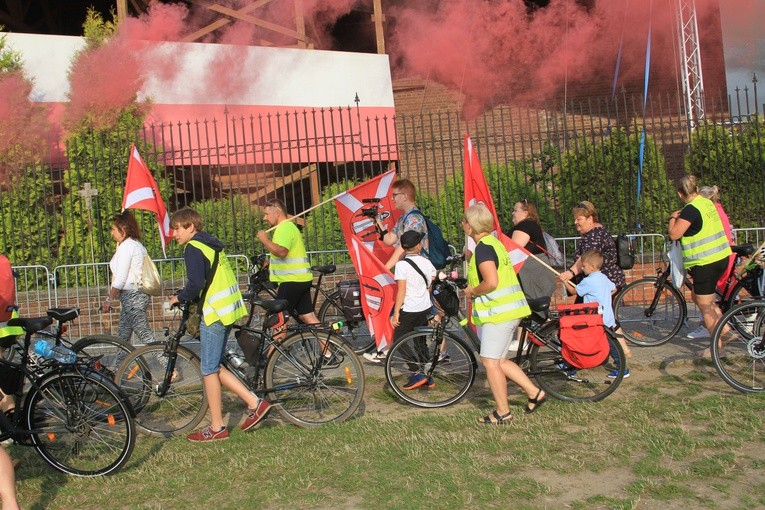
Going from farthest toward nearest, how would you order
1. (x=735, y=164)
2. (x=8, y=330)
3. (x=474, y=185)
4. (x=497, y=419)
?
(x=735, y=164), (x=474, y=185), (x=497, y=419), (x=8, y=330)

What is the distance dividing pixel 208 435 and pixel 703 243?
4.58 metres

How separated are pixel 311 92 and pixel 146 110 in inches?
156

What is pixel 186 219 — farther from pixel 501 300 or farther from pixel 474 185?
pixel 474 185

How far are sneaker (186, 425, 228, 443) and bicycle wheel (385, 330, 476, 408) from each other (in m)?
1.40

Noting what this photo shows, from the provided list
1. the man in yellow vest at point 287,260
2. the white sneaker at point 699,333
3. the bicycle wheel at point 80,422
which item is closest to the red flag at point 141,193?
the man in yellow vest at point 287,260

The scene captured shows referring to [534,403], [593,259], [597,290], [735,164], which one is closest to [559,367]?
[534,403]

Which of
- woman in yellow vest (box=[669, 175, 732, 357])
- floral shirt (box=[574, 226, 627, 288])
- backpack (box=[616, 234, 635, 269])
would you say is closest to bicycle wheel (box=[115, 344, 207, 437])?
floral shirt (box=[574, 226, 627, 288])

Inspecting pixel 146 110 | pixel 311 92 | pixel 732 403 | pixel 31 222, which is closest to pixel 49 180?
pixel 31 222

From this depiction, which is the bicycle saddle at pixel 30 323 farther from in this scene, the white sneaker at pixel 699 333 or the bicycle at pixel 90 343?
the white sneaker at pixel 699 333

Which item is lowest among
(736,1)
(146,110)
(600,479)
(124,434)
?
(600,479)

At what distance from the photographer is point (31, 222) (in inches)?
559

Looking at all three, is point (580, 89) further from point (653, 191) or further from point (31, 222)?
point (31, 222)

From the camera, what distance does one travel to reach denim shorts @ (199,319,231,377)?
623cm

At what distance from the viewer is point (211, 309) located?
6223mm
